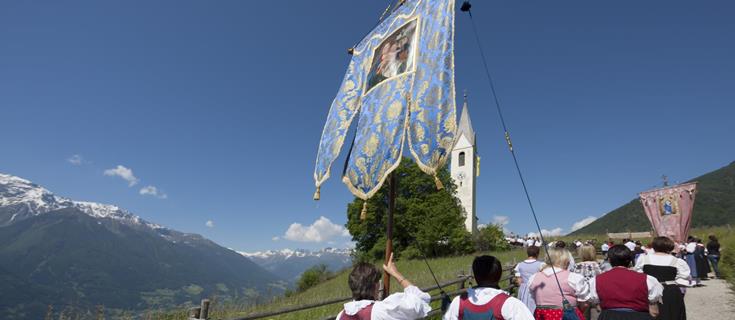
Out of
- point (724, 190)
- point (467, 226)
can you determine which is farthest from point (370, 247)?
point (724, 190)

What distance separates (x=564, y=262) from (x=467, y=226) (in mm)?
34424

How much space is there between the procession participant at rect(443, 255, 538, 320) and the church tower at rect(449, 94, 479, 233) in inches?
1415

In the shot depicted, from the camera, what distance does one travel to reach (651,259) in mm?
5035

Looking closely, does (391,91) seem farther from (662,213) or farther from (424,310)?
(662,213)

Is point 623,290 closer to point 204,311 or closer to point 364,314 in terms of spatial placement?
point 364,314

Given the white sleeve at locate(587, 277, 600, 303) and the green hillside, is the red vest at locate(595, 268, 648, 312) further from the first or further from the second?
the green hillside

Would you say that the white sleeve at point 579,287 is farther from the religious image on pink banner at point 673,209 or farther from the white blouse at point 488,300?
the religious image on pink banner at point 673,209

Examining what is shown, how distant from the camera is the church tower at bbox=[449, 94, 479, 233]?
3930 centimetres

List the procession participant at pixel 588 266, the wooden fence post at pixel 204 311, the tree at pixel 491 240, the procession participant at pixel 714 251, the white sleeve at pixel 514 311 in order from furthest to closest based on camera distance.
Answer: the tree at pixel 491 240 → the procession participant at pixel 714 251 → the wooden fence post at pixel 204 311 → the procession participant at pixel 588 266 → the white sleeve at pixel 514 311

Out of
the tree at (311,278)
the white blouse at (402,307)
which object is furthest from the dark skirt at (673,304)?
the tree at (311,278)

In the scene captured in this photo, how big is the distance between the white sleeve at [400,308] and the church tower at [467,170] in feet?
119

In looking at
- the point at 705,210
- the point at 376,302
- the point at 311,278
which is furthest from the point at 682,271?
the point at 705,210

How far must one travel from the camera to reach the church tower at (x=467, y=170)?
39303 millimetres

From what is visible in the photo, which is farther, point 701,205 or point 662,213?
point 701,205
